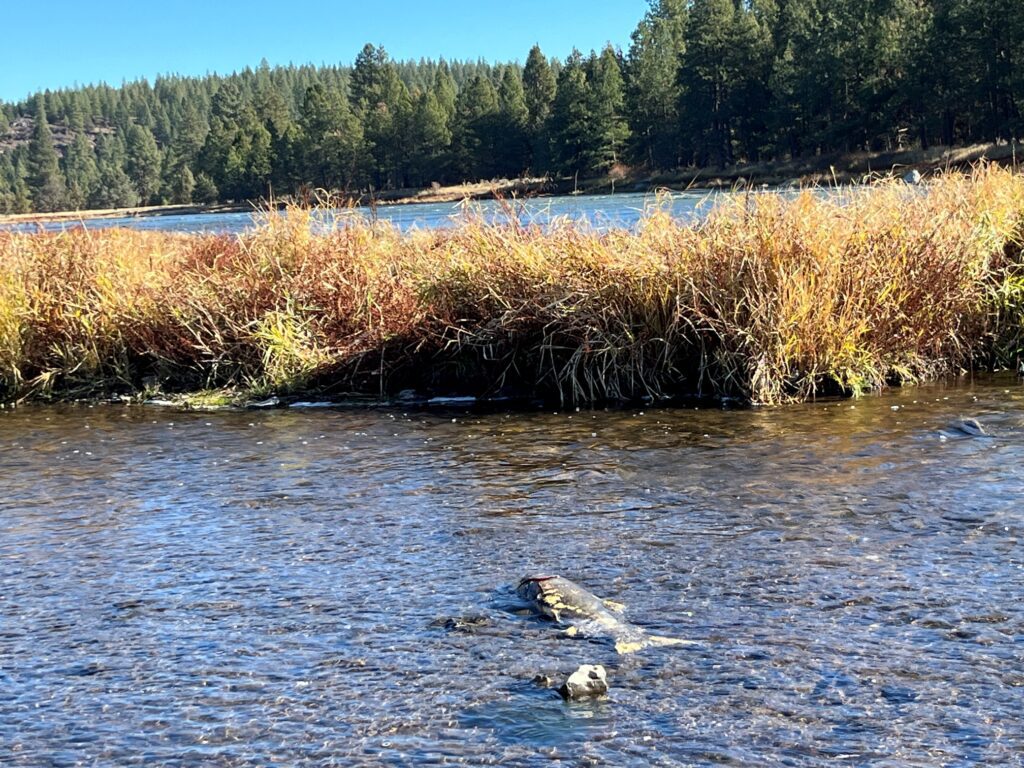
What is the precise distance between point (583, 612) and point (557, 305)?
20.9ft

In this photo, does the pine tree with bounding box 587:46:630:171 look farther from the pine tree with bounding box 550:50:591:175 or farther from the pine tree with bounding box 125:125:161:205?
the pine tree with bounding box 125:125:161:205

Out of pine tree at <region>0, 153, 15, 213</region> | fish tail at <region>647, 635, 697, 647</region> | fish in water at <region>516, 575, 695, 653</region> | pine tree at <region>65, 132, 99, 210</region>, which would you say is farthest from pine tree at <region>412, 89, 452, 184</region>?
fish tail at <region>647, 635, 697, 647</region>

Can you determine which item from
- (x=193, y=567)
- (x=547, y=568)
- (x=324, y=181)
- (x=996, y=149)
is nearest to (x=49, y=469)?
(x=193, y=567)

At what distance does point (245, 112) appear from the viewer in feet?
472

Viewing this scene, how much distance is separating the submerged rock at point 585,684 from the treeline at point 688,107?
48457 millimetres

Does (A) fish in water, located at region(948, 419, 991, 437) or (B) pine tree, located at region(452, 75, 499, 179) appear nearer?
(A) fish in water, located at region(948, 419, 991, 437)

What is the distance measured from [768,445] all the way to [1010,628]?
4016mm

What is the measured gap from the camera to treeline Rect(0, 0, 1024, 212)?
2677 inches

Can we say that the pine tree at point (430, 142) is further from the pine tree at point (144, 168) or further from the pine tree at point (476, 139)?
the pine tree at point (144, 168)

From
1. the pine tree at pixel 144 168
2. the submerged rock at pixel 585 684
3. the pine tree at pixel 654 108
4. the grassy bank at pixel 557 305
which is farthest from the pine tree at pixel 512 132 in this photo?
the submerged rock at pixel 585 684

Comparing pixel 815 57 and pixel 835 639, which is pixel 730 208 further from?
pixel 815 57

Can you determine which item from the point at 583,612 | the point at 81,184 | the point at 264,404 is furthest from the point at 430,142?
the point at 583,612

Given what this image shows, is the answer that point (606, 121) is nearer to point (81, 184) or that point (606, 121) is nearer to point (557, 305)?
point (557, 305)

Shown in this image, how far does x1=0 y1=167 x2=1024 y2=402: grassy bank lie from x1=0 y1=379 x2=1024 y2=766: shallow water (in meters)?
1.40
